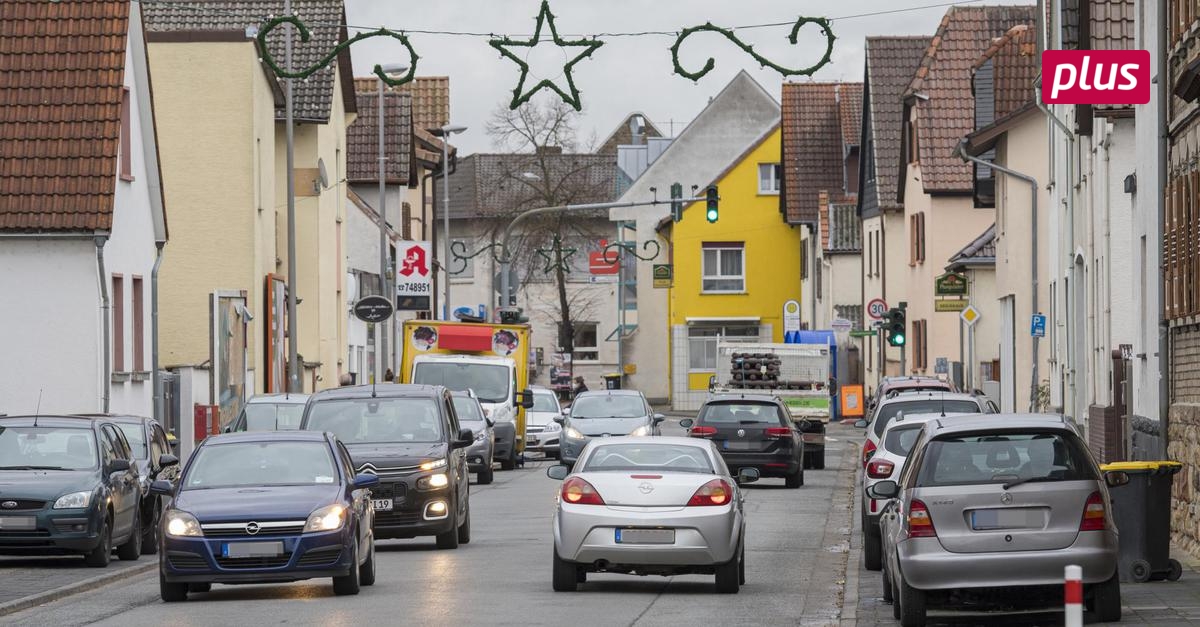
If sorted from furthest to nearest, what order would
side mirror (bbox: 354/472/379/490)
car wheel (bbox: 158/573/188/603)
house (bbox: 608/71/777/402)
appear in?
house (bbox: 608/71/777/402), side mirror (bbox: 354/472/379/490), car wheel (bbox: 158/573/188/603)

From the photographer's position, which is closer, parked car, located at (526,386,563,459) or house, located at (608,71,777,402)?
parked car, located at (526,386,563,459)

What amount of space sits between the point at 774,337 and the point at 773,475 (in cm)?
5156

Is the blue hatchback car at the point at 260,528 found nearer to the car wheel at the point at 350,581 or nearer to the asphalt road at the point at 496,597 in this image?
the car wheel at the point at 350,581

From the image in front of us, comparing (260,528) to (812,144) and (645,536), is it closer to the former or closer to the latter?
(645,536)

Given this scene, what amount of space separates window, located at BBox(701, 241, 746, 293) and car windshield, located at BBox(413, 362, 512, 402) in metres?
45.0

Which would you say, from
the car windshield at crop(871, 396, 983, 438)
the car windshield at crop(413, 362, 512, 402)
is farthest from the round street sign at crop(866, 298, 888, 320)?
the car windshield at crop(871, 396, 983, 438)

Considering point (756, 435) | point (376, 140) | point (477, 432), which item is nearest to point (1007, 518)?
point (756, 435)

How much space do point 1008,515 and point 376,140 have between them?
54.1m

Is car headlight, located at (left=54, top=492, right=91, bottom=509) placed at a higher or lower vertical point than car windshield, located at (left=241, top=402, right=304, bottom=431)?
lower

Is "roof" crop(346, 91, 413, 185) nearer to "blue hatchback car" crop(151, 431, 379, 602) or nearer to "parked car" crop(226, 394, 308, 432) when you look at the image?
"parked car" crop(226, 394, 308, 432)

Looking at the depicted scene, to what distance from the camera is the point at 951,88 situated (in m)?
58.8

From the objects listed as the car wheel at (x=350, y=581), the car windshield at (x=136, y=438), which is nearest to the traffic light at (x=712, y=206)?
the car windshield at (x=136, y=438)

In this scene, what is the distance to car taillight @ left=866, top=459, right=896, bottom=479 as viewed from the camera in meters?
20.6

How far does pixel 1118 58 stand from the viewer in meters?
18.1
